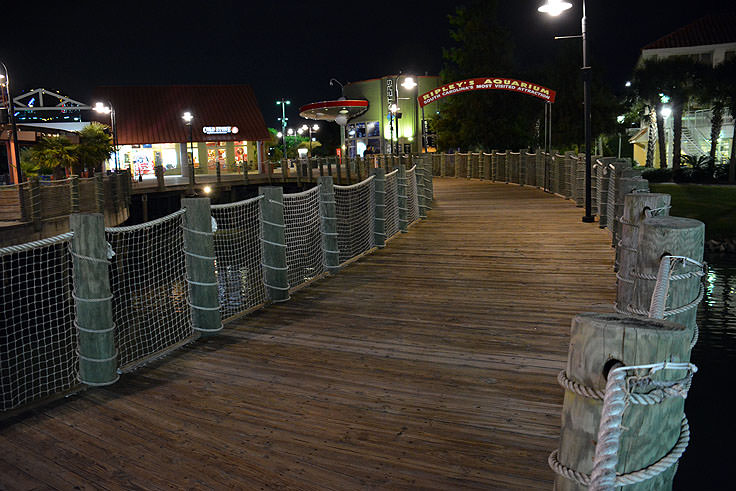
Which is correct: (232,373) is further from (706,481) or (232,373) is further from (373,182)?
(373,182)

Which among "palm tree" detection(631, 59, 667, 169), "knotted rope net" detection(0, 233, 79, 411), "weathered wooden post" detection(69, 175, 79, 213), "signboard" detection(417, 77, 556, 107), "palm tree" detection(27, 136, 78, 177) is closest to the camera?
"knotted rope net" detection(0, 233, 79, 411)

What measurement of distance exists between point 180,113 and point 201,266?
143 ft

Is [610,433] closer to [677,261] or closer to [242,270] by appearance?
[677,261]

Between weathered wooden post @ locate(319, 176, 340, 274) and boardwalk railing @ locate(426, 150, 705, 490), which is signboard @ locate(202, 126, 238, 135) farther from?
boardwalk railing @ locate(426, 150, 705, 490)

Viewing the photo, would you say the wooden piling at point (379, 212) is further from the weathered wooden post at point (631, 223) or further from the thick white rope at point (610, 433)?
the thick white rope at point (610, 433)

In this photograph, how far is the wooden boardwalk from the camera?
11.5 ft

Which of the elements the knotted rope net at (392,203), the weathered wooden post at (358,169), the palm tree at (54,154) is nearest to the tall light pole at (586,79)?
the knotted rope net at (392,203)

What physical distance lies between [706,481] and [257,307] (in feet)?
16.3

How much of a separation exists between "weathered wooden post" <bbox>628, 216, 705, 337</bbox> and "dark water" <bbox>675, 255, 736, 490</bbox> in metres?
3.25

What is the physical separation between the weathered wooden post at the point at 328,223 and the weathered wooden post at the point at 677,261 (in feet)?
18.8

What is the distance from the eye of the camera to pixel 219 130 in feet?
154

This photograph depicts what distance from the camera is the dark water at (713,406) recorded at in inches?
247

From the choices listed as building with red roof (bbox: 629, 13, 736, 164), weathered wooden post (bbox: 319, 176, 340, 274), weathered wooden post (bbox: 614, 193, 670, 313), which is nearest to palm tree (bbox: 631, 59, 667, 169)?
building with red roof (bbox: 629, 13, 736, 164)

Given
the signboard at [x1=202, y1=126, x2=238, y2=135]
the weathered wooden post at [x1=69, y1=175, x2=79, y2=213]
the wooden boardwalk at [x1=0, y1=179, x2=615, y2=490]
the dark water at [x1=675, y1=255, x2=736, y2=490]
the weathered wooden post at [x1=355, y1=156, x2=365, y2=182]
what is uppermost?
the signboard at [x1=202, y1=126, x2=238, y2=135]
